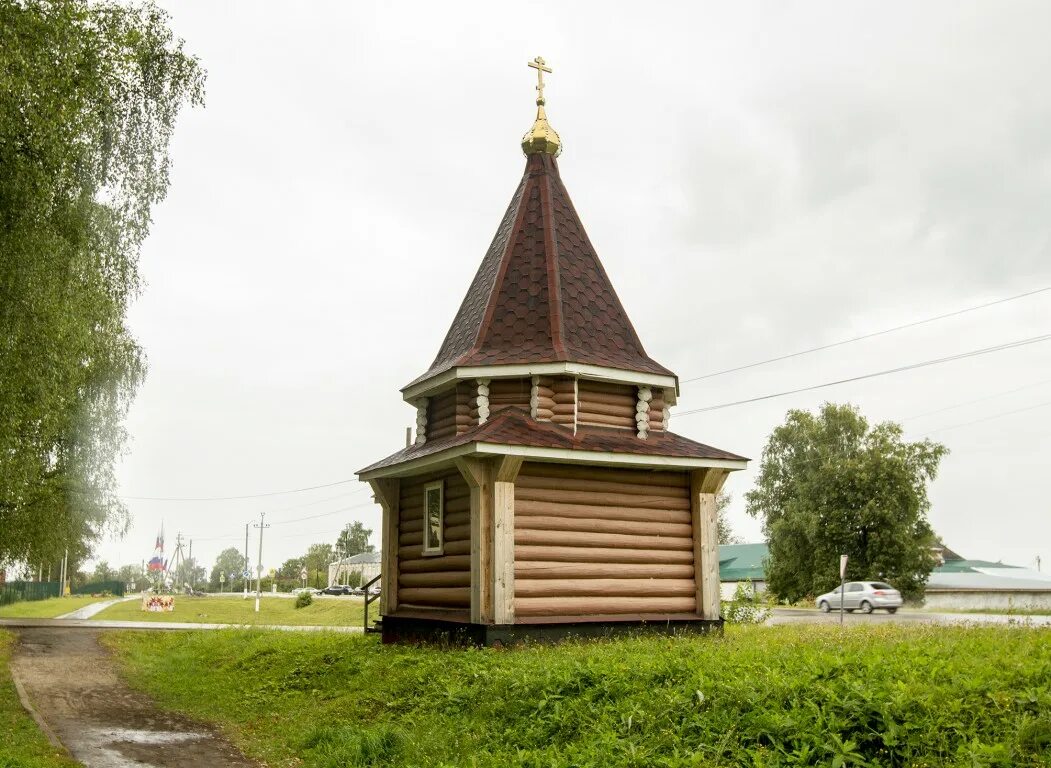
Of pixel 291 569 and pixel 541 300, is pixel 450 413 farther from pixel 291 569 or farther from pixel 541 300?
pixel 291 569

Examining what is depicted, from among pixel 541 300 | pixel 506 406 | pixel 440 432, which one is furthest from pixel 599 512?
pixel 541 300

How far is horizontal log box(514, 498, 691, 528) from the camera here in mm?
14555

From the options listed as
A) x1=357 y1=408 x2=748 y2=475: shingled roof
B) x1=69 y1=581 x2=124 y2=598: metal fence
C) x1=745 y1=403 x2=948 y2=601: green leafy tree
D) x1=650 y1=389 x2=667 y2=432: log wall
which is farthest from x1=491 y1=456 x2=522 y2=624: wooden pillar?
x1=69 y1=581 x2=124 y2=598: metal fence

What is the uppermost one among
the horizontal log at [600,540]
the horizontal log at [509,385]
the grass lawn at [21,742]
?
the horizontal log at [509,385]

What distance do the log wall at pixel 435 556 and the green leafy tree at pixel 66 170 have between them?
642cm

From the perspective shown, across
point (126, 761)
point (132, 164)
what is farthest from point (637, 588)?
point (132, 164)

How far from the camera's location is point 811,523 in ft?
151

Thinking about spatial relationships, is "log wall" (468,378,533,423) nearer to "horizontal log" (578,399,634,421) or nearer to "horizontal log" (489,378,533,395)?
"horizontal log" (489,378,533,395)

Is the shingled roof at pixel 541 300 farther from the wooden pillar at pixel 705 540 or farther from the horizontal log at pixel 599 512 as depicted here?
the horizontal log at pixel 599 512

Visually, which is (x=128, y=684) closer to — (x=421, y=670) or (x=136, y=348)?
(x=421, y=670)

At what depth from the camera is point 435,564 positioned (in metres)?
16.1

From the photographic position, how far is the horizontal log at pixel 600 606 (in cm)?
1437

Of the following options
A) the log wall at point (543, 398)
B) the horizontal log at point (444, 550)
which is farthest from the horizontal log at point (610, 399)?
the horizontal log at point (444, 550)

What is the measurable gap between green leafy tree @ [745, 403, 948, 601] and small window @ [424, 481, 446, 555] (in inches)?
1326
